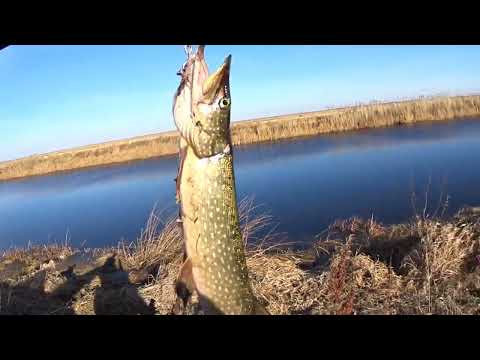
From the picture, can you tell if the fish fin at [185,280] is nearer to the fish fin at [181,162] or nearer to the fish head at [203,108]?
the fish fin at [181,162]

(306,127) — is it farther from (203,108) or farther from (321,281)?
(203,108)

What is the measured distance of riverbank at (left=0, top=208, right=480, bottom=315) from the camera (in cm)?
400

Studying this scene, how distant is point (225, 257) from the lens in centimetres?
227

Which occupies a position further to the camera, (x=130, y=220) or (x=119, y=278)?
(x=130, y=220)

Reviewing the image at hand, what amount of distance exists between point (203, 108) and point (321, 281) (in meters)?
3.14

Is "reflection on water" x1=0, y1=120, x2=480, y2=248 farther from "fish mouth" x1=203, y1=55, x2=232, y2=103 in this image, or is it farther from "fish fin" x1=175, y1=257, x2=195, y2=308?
"fish mouth" x1=203, y1=55, x2=232, y2=103

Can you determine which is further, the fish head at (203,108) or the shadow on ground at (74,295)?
the shadow on ground at (74,295)

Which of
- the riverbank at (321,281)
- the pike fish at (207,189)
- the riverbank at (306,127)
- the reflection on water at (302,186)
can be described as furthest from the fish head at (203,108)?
the riverbank at (306,127)

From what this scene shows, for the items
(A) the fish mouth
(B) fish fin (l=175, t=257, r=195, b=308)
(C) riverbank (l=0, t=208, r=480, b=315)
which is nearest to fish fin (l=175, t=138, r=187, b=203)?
(A) the fish mouth

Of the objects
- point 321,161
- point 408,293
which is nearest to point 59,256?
point 408,293

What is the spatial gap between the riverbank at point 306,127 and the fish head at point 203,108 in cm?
2122

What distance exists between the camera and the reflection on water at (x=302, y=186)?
10734 millimetres
